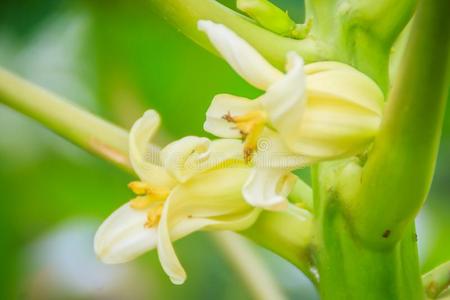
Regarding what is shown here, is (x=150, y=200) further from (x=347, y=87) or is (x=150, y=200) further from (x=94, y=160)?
(x=94, y=160)

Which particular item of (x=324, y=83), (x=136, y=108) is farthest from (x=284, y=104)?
(x=136, y=108)

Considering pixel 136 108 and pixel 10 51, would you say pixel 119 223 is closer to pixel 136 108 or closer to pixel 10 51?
pixel 136 108

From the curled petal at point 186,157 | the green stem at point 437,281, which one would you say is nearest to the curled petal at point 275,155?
the curled petal at point 186,157

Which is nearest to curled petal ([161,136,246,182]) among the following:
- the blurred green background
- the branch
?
the branch

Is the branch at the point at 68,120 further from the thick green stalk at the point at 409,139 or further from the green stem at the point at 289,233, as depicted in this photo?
the thick green stalk at the point at 409,139

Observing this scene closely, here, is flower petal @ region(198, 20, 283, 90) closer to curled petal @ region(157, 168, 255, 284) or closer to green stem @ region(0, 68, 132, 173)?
curled petal @ region(157, 168, 255, 284)

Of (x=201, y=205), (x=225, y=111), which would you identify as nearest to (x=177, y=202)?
(x=201, y=205)
